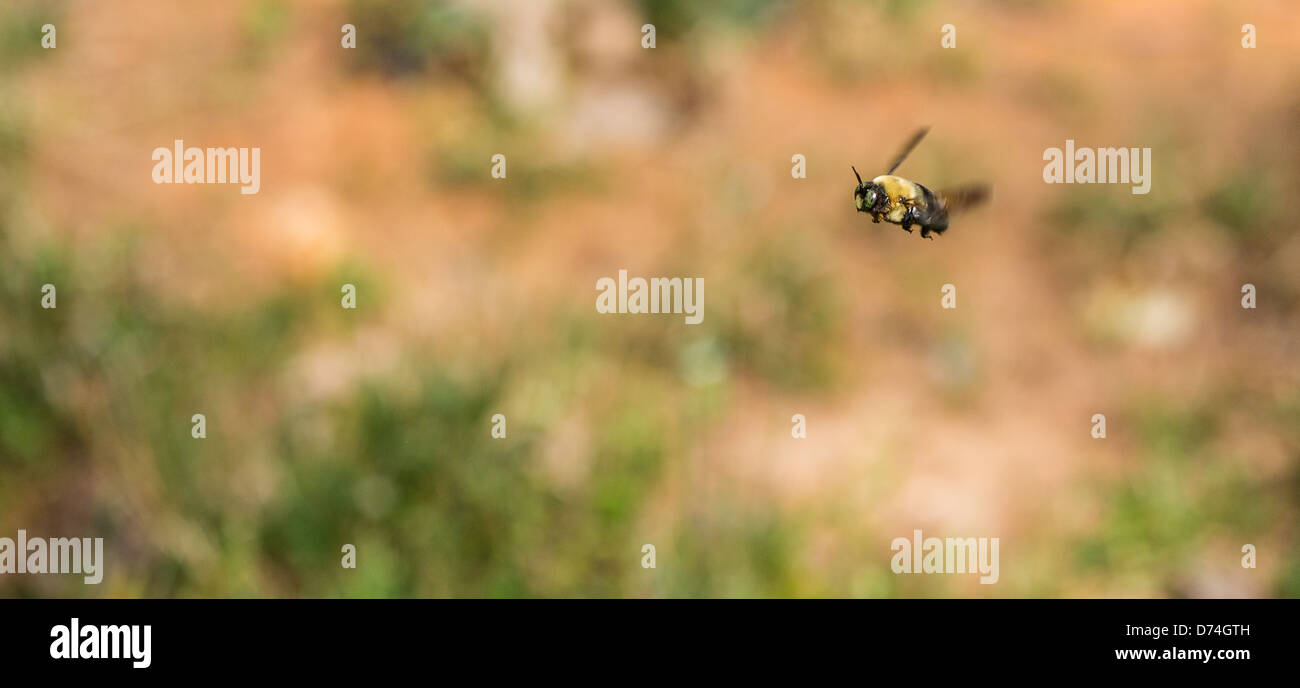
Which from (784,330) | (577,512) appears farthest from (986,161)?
(577,512)

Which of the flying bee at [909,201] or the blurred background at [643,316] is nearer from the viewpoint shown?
the flying bee at [909,201]

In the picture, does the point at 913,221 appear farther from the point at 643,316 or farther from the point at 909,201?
the point at 643,316

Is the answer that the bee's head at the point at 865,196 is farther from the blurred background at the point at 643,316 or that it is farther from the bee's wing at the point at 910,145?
the blurred background at the point at 643,316

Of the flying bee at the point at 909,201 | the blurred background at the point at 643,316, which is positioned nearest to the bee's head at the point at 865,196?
the flying bee at the point at 909,201

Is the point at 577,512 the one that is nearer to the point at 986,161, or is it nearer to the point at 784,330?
the point at 784,330

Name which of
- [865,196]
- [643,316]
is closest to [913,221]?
[865,196]

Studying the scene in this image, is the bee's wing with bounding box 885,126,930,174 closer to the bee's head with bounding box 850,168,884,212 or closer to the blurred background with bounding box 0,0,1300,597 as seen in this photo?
the bee's head with bounding box 850,168,884,212

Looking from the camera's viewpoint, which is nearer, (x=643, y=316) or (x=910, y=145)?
(x=910, y=145)

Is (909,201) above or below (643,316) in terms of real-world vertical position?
below
